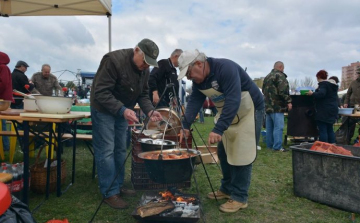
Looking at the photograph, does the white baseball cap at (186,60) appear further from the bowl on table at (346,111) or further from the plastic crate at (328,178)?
the bowl on table at (346,111)

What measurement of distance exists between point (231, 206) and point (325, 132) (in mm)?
4275

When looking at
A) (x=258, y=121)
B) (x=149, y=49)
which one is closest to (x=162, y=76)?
(x=149, y=49)

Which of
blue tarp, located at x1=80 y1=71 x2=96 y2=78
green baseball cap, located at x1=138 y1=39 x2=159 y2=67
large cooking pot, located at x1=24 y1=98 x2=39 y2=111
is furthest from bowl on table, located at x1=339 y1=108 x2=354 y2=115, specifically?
blue tarp, located at x1=80 y1=71 x2=96 y2=78

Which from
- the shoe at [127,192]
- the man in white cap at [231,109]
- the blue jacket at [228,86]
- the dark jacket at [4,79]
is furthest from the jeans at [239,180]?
the dark jacket at [4,79]

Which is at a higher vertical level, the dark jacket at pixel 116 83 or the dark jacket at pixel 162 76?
the dark jacket at pixel 162 76

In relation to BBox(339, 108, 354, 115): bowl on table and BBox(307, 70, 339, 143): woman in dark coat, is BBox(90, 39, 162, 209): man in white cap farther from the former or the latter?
BBox(339, 108, 354, 115): bowl on table

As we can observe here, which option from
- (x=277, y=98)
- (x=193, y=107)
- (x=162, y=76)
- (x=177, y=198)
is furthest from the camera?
(x=277, y=98)

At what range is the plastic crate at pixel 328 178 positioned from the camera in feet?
10.4

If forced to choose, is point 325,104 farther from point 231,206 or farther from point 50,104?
point 50,104

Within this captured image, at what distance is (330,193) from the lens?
3.37 metres

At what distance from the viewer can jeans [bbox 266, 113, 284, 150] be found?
269 inches

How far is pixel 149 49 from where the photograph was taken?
122 inches

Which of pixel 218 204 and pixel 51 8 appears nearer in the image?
pixel 218 204

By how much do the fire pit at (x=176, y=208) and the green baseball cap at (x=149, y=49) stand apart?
1473mm
